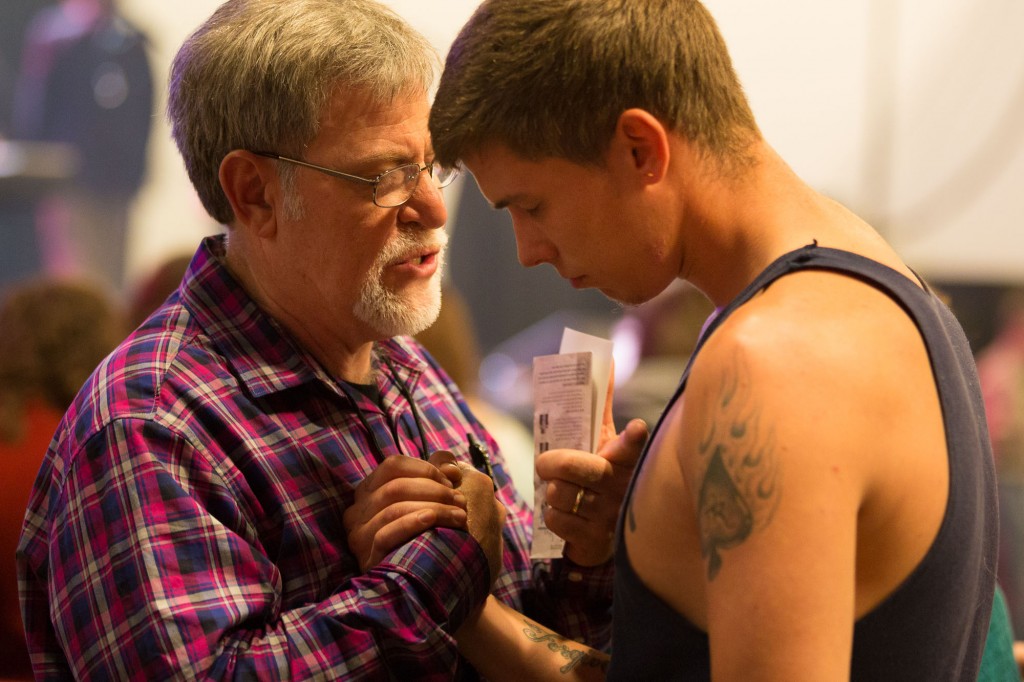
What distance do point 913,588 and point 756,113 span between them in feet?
12.0

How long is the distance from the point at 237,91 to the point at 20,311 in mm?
1416

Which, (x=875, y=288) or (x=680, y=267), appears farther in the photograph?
(x=680, y=267)

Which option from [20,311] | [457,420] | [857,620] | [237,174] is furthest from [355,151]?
[20,311]

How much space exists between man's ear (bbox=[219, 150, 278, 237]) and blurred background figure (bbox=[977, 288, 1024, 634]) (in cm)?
267

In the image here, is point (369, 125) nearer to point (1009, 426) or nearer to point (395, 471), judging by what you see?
point (395, 471)

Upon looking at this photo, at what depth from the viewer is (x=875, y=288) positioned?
Result: 1098 millimetres

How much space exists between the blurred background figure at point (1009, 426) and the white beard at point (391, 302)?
2.51 meters

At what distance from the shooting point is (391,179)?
1.64m

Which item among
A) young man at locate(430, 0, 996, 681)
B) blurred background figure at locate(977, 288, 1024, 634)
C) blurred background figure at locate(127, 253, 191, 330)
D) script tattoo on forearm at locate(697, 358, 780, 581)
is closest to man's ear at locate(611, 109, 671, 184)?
young man at locate(430, 0, 996, 681)

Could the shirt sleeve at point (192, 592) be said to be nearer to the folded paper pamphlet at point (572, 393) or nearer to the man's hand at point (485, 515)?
the man's hand at point (485, 515)

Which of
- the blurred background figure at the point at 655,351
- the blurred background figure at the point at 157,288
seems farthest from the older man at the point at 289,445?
the blurred background figure at the point at 655,351

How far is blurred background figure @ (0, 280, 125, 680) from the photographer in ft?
8.04

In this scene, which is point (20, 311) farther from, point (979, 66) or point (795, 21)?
point (979, 66)

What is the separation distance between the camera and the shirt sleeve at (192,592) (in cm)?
132
